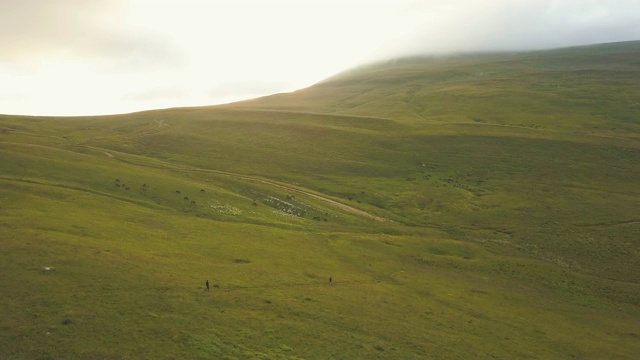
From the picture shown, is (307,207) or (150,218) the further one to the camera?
(307,207)

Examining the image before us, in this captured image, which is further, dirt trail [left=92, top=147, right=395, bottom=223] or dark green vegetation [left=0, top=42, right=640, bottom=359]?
dirt trail [left=92, top=147, right=395, bottom=223]

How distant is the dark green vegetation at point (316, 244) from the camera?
35.9 meters

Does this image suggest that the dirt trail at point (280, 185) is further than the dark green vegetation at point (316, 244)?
Yes

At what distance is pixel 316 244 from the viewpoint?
6347 cm

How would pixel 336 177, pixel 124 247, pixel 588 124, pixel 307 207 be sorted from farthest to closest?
pixel 588 124, pixel 336 177, pixel 307 207, pixel 124 247

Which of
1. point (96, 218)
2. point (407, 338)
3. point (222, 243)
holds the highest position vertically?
point (96, 218)

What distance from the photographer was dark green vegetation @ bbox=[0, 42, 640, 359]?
35906 mm

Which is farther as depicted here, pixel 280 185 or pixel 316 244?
pixel 280 185

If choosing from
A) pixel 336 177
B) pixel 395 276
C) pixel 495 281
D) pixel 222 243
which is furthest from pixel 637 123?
pixel 222 243

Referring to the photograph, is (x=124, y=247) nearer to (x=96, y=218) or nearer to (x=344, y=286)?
(x=96, y=218)

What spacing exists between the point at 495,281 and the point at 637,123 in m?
137

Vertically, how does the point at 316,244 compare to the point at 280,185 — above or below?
below

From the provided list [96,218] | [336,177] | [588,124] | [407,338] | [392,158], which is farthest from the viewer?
[588,124]

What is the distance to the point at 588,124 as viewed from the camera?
161 m
